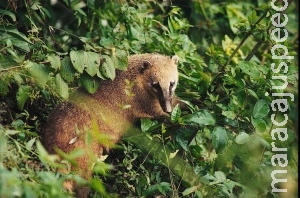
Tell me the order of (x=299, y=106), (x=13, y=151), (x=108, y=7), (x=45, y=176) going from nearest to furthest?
(x=45, y=176), (x=13, y=151), (x=108, y=7), (x=299, y=106)

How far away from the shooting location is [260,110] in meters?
5.26

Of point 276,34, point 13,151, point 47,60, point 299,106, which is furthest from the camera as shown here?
point 299,106

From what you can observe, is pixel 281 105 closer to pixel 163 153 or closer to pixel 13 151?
pixel 163 153

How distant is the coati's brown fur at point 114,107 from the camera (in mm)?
5219

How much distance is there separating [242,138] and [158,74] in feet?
4.22

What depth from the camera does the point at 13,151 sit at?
15.1 feet

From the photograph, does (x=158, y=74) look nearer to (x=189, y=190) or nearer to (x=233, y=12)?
(x=189, y=190)

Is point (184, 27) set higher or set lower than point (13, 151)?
higher

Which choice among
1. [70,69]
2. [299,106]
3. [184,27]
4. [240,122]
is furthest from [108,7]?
[299,106]

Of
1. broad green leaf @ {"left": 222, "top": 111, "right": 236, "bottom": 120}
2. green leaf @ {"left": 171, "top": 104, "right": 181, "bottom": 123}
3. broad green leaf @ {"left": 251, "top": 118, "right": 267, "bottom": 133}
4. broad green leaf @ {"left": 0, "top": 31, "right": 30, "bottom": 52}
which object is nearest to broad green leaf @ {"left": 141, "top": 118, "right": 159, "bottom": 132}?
green leaf @ {"left": 171, "top": 104, "right": 181, "bottom": 123}

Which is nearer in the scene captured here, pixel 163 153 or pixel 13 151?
pixel 13 151

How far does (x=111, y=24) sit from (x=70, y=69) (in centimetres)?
177

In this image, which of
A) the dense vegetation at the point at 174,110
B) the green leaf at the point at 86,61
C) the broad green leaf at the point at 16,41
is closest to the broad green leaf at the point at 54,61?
the dense vegetation at the point at 174,110

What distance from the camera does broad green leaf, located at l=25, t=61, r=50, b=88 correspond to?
5064mm
